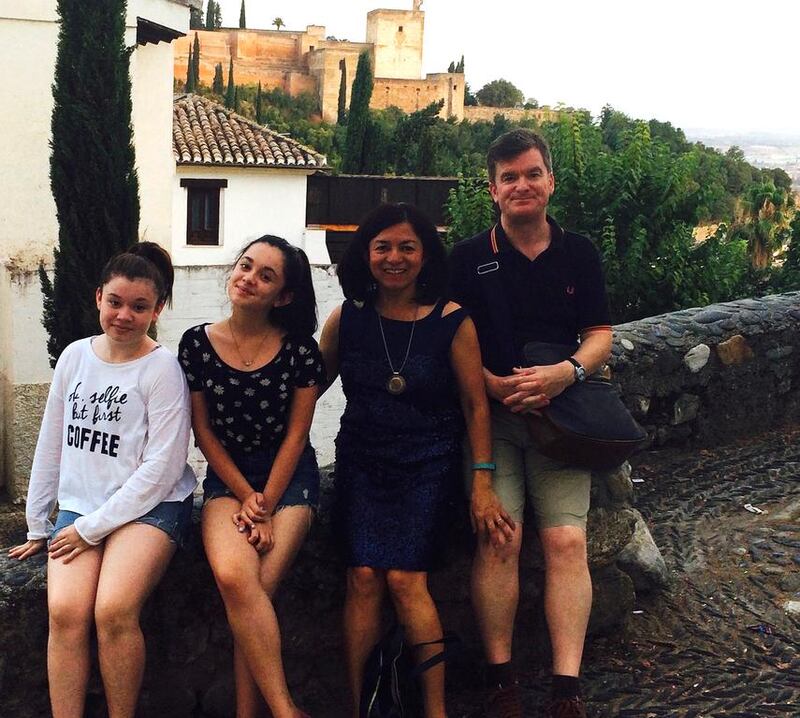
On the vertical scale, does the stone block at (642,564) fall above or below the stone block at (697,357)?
below

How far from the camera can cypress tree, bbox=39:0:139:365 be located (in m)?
11.0

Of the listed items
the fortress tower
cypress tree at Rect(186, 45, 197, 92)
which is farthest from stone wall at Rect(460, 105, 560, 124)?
cypress tree at Rect(186, 45, 197, 92)

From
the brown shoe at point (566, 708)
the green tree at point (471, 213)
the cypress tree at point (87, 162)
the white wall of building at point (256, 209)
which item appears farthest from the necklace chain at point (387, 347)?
the white wall of building at point (256, 209)

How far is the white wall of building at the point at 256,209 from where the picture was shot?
752 inches

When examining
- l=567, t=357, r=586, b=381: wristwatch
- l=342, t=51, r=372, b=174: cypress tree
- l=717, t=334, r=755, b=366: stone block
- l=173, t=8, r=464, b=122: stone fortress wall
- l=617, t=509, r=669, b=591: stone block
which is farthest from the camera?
l=173, t=8, r=464, b=122: stone fortress wall

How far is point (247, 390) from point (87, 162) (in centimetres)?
885

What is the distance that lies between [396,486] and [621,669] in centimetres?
95

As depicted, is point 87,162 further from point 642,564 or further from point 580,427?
point 580,427

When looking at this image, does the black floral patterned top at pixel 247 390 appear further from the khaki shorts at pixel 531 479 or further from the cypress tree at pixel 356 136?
the cypress tree at pixel 356 136

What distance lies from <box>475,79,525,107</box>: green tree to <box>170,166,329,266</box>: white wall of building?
4676 centimetres

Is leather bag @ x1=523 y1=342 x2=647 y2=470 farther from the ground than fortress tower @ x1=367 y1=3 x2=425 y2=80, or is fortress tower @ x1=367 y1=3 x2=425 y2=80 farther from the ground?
fortress tower @ x1=367 y1=3 x2=425 y2=80

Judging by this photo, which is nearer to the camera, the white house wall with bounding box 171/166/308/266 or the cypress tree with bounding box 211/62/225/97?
the white house wall with bounding box 171/166/308/266

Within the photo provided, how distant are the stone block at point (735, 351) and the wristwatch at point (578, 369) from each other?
9.51 feet

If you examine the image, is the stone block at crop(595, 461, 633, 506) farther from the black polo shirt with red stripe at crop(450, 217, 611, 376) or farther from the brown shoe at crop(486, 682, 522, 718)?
the brown shoe at crop(486, 682, 522, 718)
